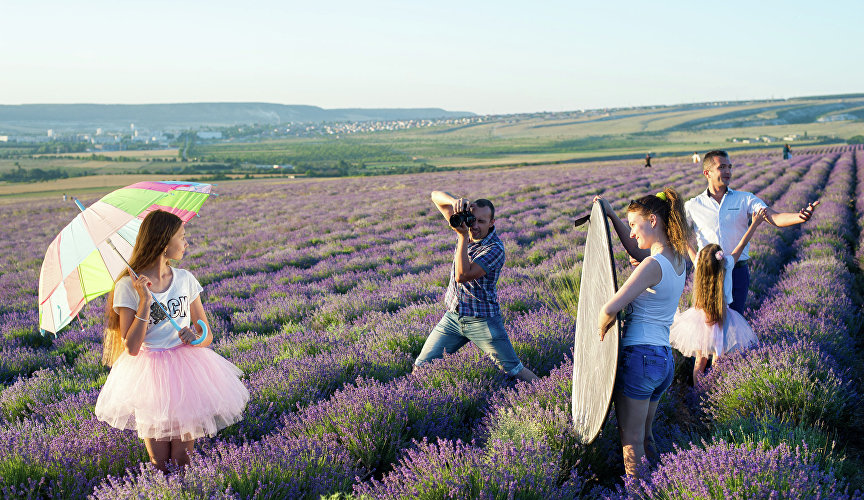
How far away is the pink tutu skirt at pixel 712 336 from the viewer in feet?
14.2

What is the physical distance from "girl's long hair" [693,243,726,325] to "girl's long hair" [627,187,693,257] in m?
1.59

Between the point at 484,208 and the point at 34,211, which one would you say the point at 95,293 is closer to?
the point at 484,208

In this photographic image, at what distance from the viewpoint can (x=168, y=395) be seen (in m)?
2.91

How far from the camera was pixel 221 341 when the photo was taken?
577cm

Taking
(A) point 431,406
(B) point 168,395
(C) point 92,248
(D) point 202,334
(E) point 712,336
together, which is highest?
(C) point 92,248

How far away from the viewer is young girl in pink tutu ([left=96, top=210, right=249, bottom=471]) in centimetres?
288

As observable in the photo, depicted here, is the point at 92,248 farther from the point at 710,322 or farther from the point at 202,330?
the point at 710,322

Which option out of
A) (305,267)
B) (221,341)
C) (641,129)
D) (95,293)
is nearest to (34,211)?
(305,267)

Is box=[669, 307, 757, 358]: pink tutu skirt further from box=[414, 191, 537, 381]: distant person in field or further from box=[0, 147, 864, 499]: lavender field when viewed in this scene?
box=[414, 191, 537, 381]: distant person in field

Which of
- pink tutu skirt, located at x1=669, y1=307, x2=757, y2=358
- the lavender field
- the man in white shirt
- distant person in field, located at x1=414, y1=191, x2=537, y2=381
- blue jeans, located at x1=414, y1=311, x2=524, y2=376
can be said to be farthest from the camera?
the man in white shirt

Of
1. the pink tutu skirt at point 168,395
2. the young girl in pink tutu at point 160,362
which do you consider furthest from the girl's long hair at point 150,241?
the pink tutu skirt at point 168,395

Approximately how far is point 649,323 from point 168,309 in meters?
2.57

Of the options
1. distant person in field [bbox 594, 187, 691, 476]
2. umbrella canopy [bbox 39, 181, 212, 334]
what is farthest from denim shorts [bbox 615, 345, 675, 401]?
umbrella canopy [bbox 39, 181, 212, 334]

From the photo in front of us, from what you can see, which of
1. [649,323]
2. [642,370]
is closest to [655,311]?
[649,323]
